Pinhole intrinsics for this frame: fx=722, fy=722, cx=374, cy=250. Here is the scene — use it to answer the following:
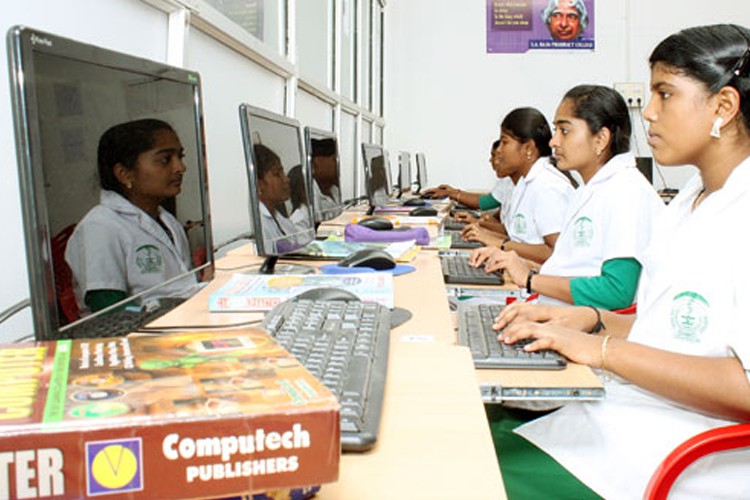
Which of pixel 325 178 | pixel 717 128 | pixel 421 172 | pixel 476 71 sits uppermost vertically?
pixel 476 71

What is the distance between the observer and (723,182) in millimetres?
1213

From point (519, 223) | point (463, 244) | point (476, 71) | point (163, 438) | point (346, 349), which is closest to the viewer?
point (163, 438)

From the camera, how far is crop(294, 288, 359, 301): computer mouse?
1.12 m

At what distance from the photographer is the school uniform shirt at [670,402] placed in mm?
1041

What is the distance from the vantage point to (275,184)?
152 centimetres

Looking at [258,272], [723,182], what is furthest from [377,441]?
[258,272]

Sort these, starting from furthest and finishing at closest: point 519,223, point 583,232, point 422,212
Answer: point 422,212 → point 519,223 → point 583,232

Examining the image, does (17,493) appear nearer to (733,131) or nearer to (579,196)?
(733,131)

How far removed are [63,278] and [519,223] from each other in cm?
241

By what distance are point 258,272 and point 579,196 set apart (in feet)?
3.20

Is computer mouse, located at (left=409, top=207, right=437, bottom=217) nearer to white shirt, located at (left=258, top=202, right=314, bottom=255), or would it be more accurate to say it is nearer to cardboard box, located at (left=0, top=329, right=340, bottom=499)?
white shirt, located at (left=258, top=202, right=314, bottom=255)

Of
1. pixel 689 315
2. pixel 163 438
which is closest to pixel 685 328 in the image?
pixel 689 315

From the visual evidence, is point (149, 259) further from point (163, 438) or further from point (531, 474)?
point (531, 474)

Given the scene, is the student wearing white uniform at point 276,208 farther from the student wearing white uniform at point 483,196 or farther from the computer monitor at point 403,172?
the computer monitor at point 403,172
